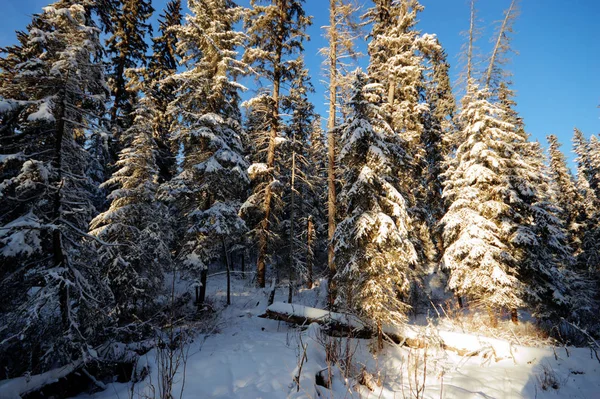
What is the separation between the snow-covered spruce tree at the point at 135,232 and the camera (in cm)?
1127

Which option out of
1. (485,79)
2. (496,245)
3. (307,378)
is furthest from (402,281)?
(485,79)

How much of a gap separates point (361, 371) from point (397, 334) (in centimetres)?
399

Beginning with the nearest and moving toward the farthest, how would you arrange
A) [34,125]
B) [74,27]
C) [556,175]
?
[34,125] < [74,27] < [556,175]

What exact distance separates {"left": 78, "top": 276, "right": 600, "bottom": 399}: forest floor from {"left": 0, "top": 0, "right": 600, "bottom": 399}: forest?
12 centimetres

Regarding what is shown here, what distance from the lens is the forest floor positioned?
16.3 feet

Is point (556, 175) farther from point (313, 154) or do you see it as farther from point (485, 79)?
point (313, 154)

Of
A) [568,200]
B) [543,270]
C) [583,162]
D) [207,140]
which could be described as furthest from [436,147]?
[583,162]

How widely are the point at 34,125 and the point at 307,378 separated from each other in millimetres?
8374

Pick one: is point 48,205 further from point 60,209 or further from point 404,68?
point 404,68

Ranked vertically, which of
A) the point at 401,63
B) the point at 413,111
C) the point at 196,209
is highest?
the point at 401,63

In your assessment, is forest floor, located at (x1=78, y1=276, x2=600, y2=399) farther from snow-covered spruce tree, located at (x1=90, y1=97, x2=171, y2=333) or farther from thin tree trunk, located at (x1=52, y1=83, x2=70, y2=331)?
snow-covered spruce tree, located at (x1=90, y1=97, x2=171, y2=333)

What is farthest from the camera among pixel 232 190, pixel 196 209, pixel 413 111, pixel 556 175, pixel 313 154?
pixel 556 175

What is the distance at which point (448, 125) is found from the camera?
69.2ft

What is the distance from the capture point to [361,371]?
5324mm
